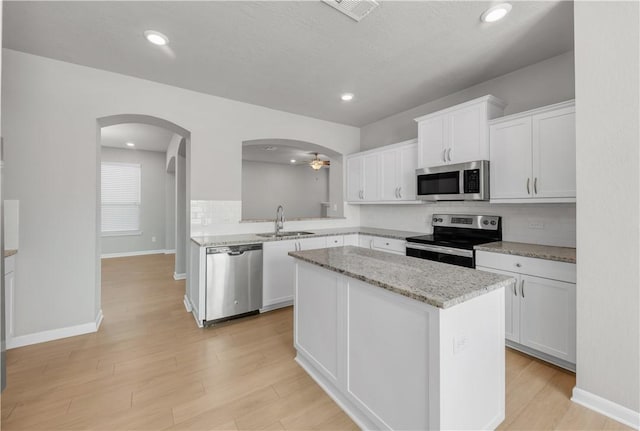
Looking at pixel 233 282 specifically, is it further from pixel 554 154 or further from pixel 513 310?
pixel 554 154

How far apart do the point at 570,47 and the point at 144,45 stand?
374 centimetres

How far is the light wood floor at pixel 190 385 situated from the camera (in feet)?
5.63

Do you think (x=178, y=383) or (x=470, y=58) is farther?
(x=470, y=58)

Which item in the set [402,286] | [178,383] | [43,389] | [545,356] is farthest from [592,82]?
[43,389]

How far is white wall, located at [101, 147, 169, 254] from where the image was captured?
6.96m

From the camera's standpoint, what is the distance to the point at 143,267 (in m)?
5.79

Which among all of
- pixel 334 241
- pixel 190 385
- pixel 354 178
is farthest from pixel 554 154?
pixel 190 385

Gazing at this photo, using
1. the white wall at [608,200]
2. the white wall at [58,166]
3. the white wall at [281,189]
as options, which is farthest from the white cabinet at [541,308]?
the white wall at [281,189]

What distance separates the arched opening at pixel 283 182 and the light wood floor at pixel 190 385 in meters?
4.81

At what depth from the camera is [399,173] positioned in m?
3.90

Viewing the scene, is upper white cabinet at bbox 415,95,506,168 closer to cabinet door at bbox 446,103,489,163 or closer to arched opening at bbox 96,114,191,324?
cabinet door at bbox 446,103,489,163

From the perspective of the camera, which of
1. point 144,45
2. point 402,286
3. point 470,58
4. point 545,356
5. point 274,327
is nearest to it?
point 402,286

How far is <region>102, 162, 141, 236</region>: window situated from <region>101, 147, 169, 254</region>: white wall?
0.11 metres

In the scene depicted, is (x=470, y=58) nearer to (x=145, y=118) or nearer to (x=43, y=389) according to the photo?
(x=145, y=118)
